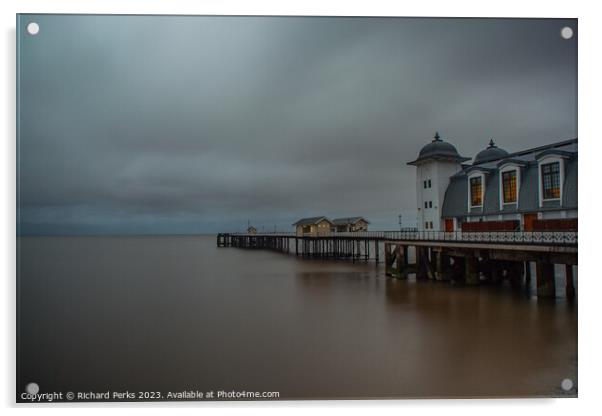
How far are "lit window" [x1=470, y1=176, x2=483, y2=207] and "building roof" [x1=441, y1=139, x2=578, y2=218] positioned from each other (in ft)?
0.31

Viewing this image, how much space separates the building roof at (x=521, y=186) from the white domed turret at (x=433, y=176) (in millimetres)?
183

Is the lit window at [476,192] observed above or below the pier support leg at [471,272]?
above

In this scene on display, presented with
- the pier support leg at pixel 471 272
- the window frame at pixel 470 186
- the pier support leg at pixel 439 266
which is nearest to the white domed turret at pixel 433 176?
the window frame at pixel 470 186

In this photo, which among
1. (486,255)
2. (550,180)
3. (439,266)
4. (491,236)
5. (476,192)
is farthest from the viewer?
(439,266)

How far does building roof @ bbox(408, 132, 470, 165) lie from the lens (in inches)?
223

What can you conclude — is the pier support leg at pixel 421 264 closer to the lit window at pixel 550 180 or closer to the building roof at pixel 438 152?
the building roof at pixel 438 152

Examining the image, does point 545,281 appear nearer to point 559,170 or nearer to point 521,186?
point 521,186

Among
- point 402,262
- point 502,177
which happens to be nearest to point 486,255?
point 502,177

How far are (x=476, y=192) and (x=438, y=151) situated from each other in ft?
6.23

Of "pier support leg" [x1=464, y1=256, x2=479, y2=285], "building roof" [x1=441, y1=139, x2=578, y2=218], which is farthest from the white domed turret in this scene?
"pier support leg" [x1=464, y1=256, x2=479, y2=285]

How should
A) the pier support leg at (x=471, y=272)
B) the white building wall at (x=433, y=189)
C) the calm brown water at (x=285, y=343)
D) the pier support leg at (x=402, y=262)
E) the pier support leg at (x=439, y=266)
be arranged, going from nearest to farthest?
1. the calm brown water at (x=285, y=343)
2. the white building wall at (x=433, y=189)
3. the pier support leg at (x=471, y=272)
4. the pier support leg at (x=439, y=266)
5. the pier support leg at (x=402, y=262)

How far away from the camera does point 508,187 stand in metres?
7.09

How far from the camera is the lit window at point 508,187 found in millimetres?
6810

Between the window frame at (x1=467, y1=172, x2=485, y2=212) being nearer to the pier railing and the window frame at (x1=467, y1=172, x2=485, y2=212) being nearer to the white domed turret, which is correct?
the white domed turret
